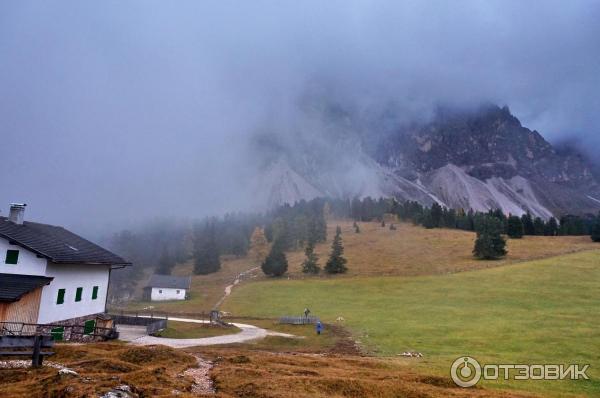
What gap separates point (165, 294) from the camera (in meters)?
93.6

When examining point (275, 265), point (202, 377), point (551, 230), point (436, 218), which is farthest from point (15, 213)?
point (551, 230)

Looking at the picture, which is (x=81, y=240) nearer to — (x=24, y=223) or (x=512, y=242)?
(x=24, y=223)

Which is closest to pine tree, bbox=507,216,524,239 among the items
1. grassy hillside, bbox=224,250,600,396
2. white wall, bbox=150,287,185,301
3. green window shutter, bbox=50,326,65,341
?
grassy hillside, bbox=224,250,600,396

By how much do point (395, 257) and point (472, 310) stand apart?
60.6m

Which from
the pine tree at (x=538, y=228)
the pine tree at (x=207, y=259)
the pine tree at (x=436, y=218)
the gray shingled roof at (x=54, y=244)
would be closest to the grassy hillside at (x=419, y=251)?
the pine tree at (x=436, y=218)

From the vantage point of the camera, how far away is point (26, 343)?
1861 cm

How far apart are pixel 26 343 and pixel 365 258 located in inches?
4114

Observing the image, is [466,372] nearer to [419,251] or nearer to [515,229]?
[419,251]

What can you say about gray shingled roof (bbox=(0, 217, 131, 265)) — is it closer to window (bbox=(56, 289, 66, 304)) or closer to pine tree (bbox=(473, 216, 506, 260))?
window (bbox=(56, 289, 66, 304))

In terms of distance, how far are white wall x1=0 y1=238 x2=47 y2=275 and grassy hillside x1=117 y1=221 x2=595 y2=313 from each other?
4408 centimetres

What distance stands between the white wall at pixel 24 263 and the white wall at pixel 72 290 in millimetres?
640

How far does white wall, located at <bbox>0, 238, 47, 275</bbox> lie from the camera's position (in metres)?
33.2

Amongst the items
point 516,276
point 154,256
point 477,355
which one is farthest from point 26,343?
point 154,256

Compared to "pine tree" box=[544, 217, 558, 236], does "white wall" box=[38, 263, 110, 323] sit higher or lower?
lower
